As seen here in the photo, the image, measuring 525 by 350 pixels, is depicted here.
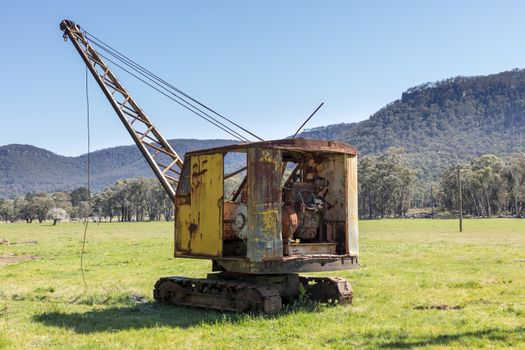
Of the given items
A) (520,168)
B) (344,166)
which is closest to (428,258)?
(344,166)

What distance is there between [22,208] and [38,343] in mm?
165362

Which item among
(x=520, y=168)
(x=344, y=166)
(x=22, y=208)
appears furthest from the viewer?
(x=22, y=208)

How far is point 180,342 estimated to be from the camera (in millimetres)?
9453

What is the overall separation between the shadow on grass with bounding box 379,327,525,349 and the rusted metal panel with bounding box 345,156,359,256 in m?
3.66

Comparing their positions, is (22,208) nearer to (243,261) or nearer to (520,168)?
(520,168)

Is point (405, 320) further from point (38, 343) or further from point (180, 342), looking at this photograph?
point (38, 343)

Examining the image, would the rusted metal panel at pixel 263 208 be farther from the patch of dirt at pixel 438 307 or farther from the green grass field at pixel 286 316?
the patch of dirt at pixel 438 307

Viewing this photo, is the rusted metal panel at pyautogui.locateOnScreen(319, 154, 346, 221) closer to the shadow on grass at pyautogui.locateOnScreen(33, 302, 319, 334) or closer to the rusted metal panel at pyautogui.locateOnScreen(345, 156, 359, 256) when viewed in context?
the rusted metal panel at pyautogui.locateOnScreen(345, 156, 359, 256)

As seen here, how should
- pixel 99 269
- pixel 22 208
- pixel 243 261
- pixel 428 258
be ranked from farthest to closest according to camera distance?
1. pixel 22 208
2. pixel 428 258
3. pixel 99 269
4. pixel 243 261

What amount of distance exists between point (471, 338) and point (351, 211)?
14.6 ft

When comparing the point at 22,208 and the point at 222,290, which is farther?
the point at 22,208

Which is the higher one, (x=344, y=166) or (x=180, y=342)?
(x=344, y=166)

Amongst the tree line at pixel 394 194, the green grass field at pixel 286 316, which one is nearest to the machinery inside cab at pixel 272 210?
the green grass field at pixel 286 316

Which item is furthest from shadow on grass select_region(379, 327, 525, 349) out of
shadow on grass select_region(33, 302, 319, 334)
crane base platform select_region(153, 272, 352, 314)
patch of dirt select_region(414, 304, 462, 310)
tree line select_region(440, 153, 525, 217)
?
tree line select_region(440, 153, 525, 217)
